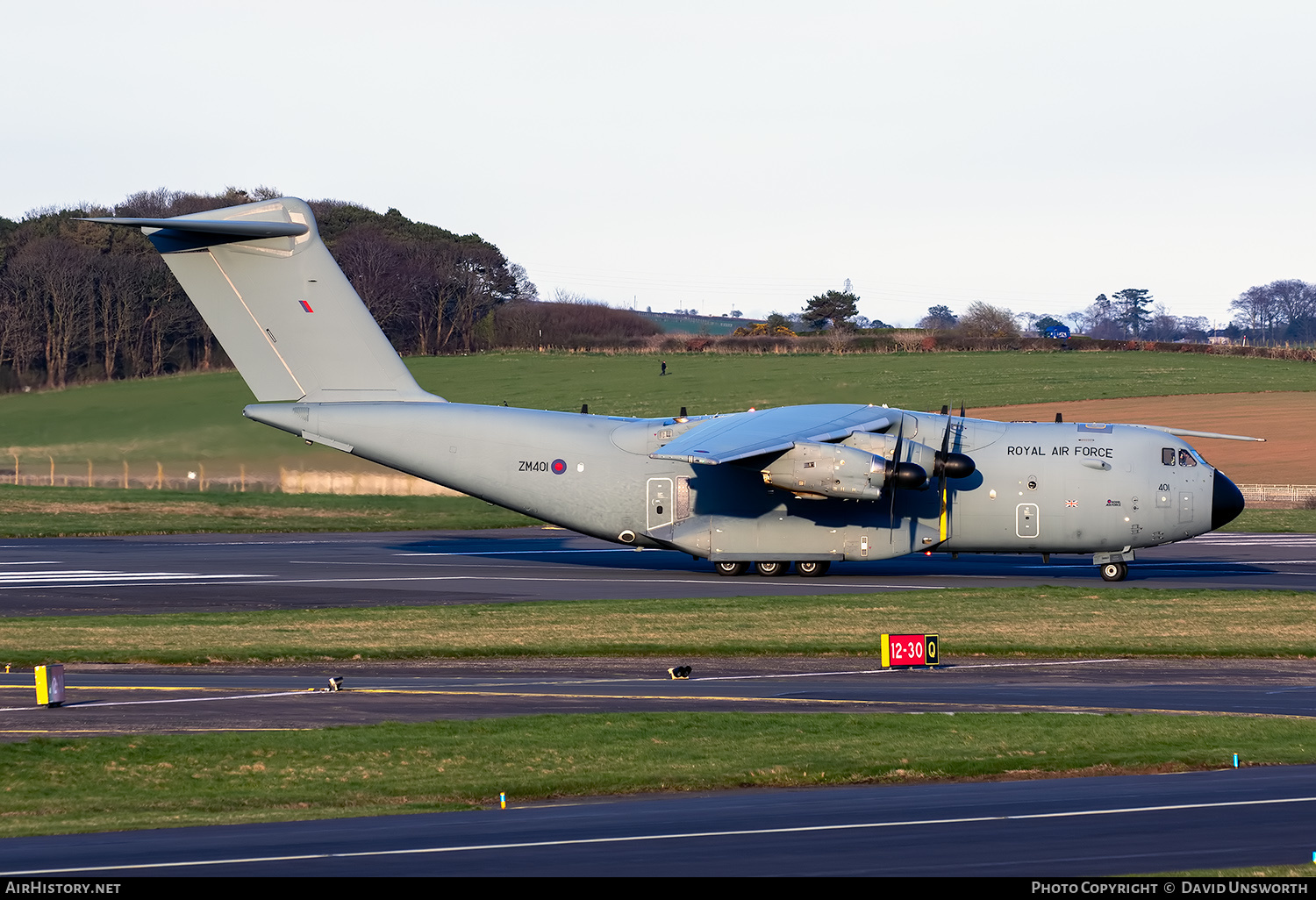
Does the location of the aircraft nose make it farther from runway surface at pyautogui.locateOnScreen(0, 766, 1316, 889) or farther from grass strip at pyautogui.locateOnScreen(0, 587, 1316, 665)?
runway surface at pyautogui.locateOnScreen(0, 766, 1316, 889)

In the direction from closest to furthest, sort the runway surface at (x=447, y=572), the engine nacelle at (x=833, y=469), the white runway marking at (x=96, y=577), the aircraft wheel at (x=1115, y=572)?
the runway surface at (x=447, y=572) < the engine nacelle at (x=833, y=469) < the white runway marking at (x=96, y=577) < the aircraft wheel at (x=1115, y=572)

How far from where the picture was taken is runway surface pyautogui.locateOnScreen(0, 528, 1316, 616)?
95.8ft

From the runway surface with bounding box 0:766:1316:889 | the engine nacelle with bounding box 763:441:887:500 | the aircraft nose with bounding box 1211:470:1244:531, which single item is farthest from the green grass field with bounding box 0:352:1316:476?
the runway surface with bounding box 0:766:1316:889

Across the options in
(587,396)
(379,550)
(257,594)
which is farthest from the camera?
(587,396)

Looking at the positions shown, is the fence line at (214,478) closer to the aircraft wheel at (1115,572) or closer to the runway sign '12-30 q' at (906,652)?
the aircraft wheel at (1115,572)

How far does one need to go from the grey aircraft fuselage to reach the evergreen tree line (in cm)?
3031

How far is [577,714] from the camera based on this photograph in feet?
57.1

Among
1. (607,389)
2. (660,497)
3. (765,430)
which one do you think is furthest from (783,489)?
(607,389)

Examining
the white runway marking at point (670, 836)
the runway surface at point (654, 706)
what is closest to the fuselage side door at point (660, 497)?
the runway surface at point (654, 706)

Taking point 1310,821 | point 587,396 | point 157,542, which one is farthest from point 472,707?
point 587,396

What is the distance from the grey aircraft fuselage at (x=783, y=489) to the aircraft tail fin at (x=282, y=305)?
0.75m

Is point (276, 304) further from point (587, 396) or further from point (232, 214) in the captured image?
point (587, 396)

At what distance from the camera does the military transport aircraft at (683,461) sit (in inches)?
1238
